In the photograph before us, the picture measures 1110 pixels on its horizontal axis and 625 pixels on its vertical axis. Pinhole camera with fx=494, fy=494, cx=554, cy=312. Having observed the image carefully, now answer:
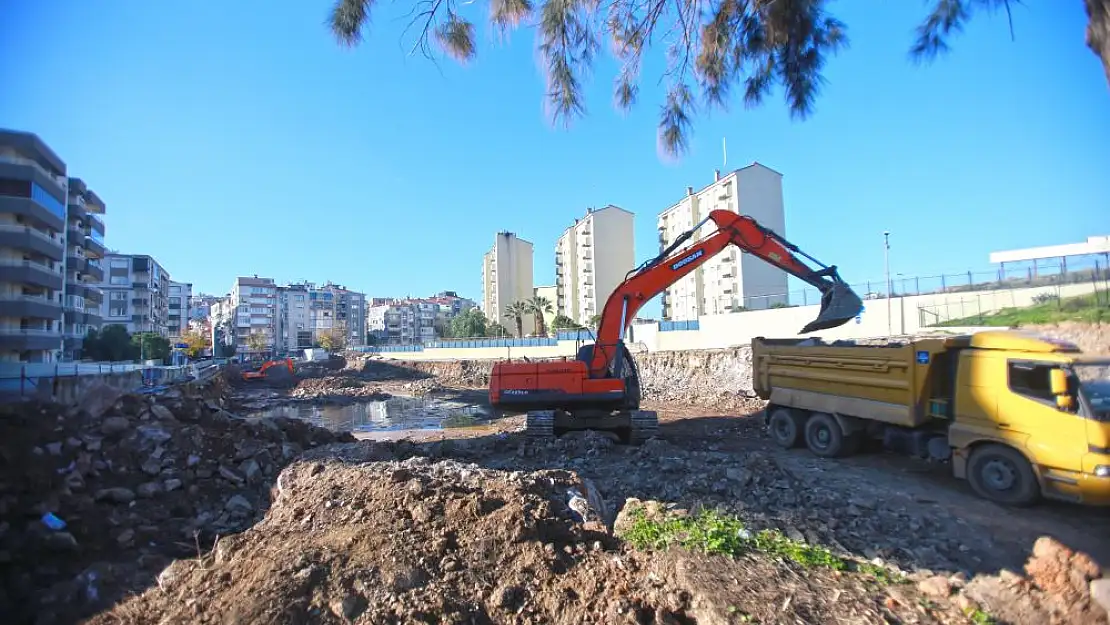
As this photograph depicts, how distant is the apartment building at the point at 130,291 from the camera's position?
60750 millimetres

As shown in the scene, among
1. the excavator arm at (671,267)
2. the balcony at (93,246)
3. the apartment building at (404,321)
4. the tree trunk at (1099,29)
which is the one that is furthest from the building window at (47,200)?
the apartment building at (404,321)

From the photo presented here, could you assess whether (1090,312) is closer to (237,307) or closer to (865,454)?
(865,454)

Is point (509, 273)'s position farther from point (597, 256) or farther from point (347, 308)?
point (347, 308)

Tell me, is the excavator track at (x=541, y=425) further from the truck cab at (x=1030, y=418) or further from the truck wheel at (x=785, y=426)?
the truck cab at (x=1030, y=418)

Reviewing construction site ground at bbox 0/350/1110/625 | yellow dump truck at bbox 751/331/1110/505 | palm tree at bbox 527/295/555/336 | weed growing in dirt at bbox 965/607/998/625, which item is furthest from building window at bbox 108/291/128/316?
weed growing in dirt at bbox 965/607/998/625

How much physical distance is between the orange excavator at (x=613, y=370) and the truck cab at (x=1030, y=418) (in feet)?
13.9

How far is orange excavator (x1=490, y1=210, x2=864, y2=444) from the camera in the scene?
35.6ft

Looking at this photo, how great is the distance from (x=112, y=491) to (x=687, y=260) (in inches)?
420

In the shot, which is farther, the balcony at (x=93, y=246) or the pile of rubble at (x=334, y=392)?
the balcony at (x=93, y=246)

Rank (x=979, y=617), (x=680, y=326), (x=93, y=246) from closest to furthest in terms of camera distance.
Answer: (x=979, y=617), (x=680, y=326), (x=93, y=246)

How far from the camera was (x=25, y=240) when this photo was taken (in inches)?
528

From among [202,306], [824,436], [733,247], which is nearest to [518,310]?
[733,247]

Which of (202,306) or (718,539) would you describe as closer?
(718,539)

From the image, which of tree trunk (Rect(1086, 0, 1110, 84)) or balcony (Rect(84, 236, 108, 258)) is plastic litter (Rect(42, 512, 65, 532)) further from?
balcony (Rect(84, 236, 108, 258))
